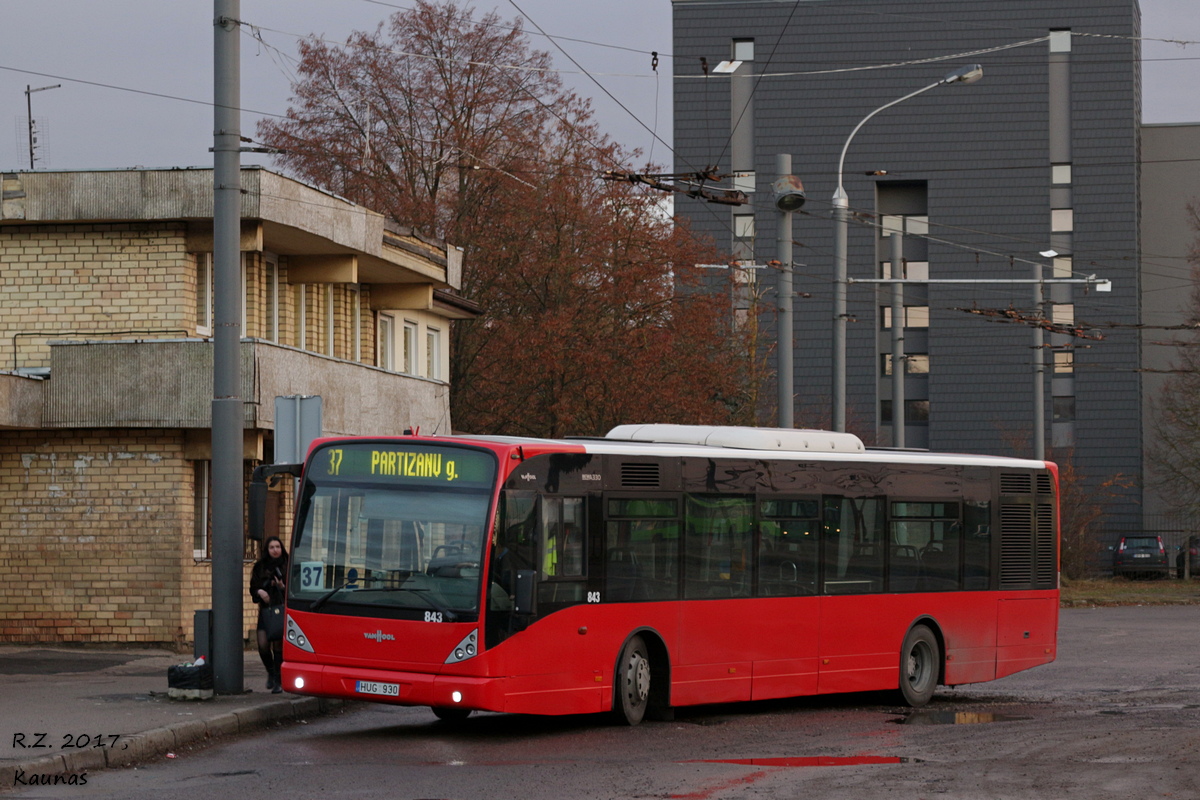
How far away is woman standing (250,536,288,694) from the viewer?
16.8 metres

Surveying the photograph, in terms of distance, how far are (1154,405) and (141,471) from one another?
54441 millimetres

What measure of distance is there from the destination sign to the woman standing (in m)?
2.51

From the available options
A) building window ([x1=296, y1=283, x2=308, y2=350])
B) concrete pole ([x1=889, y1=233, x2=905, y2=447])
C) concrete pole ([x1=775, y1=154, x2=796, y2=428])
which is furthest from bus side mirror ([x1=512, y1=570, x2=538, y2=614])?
concrete pole ([x1=889, y1=233, x2=905, y2=447])

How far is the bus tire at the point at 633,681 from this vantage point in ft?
49.1

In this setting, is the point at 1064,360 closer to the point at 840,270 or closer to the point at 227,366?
the point at 840,270

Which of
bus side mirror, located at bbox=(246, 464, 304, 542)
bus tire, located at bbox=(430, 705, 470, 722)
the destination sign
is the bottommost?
bus tire, located at bbox=(430, 705, 470, 722)

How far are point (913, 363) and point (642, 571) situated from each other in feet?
187

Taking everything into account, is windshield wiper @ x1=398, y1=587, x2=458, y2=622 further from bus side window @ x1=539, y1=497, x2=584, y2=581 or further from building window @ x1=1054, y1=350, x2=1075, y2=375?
building window @ x1=1054, y1=350, x2=1075, y2=375

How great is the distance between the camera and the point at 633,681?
1512 cm

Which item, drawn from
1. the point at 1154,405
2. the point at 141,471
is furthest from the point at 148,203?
the point at 1154,405

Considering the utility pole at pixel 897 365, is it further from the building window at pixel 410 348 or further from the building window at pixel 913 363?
the building window at pixel 913 363

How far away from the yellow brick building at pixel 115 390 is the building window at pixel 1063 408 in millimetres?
49761

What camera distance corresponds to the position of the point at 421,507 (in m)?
14.1

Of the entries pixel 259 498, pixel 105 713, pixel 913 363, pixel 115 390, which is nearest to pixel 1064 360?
pixel 913 363
